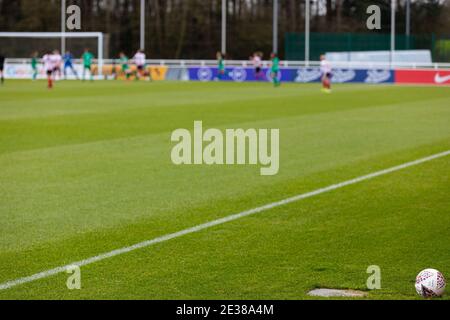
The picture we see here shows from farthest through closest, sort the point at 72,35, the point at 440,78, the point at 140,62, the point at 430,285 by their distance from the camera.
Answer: the point at 72,35 < the point at 140,62 < the point at 440,78 < the point at 430,285

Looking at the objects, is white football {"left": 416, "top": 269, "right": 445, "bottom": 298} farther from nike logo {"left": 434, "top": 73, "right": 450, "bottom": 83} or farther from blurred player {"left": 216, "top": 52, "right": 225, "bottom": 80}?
blurred player {"left": 216, "top": 52, "right": 225, "bottom": 80}

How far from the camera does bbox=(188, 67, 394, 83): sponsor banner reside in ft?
166

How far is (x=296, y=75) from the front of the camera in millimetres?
52719

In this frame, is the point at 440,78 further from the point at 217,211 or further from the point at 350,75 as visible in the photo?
the point at 217,211

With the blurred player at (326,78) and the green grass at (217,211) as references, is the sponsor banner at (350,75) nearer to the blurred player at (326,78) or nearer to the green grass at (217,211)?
the blurred player at (326,78)

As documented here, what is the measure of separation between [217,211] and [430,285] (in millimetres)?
4281

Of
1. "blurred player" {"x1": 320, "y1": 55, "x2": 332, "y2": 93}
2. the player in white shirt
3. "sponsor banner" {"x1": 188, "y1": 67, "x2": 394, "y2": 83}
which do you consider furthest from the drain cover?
the player in white shirt

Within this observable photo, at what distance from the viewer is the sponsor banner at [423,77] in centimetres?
4809

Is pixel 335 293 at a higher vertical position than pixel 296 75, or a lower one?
lower

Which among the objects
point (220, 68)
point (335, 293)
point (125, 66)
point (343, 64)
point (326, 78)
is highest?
point (343, 64)

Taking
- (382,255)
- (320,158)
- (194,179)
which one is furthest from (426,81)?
(382,255)

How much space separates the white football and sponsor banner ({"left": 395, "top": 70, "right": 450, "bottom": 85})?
41.3m

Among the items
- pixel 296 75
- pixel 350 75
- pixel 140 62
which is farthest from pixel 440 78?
pixel 140 62

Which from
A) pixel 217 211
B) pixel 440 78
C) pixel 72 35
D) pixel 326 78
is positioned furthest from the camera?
pixel 72 35
